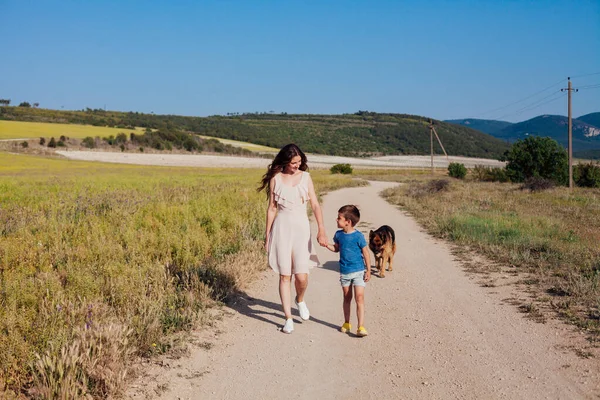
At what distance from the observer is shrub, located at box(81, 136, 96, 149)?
248ft

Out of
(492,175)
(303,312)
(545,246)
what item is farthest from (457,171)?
(303,312)

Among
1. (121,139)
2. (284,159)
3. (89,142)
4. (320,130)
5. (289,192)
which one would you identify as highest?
(320,130)

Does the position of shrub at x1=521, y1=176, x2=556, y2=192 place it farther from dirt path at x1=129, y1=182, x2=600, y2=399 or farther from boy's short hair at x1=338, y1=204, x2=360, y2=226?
boy's short hair at x1=338, y1=204, x2=360, y2=226

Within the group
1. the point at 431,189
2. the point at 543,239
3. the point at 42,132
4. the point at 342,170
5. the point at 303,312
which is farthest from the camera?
the point at 42,132

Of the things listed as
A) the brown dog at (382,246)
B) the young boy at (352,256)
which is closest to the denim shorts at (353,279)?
the young boy at (352,256)

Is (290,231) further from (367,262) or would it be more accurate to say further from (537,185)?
(537,185)

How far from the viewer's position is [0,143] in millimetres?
61219

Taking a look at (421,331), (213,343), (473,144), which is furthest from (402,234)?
(473,144)

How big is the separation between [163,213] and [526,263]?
784 centimetres

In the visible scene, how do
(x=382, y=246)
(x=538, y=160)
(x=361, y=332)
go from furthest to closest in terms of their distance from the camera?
(x=538, y=160) < (x=382, y=246) < (x=361, y=332)

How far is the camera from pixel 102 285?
646 centimetres

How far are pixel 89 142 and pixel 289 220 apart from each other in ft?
251

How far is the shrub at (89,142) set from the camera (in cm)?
7551

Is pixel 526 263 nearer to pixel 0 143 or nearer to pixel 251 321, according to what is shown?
pixel 251 321
